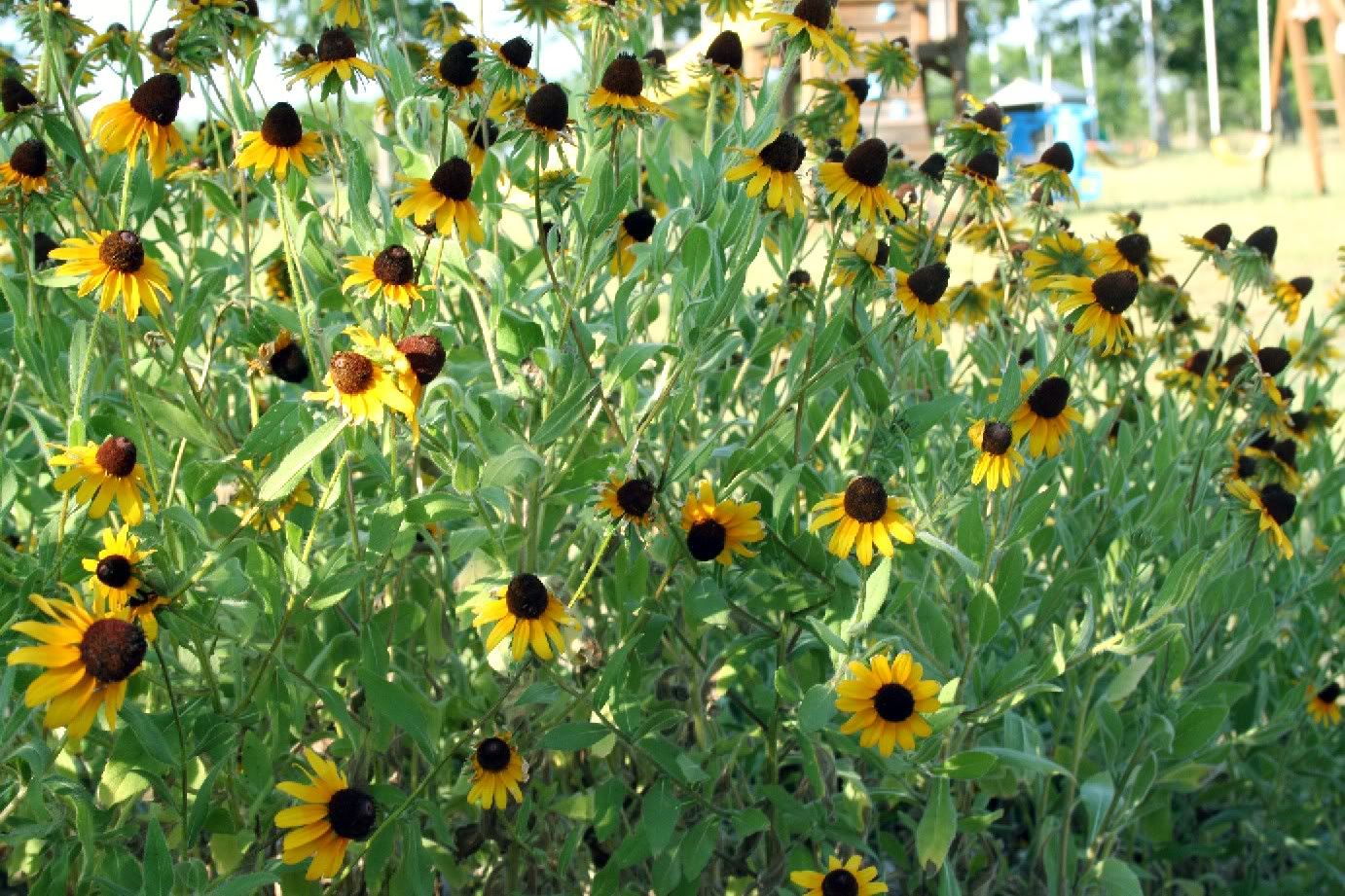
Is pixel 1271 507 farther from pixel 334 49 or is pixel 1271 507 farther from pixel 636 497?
pixel 334 49

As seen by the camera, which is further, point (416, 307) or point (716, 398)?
point (716, 398)

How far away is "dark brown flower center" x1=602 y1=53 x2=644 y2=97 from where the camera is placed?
5.16 ft

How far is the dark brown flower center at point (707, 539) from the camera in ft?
4.89

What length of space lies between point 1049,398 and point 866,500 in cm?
30

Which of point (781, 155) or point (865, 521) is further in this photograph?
point (781, 155)

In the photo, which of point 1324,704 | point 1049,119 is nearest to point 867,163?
point 1324,704

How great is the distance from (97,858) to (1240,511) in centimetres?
150

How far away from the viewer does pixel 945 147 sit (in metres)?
1.85

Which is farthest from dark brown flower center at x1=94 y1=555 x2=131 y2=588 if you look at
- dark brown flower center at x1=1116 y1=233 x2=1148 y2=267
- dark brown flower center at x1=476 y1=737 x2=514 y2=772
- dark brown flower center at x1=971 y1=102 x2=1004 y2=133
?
dark brown flower center at x1=1116 y1=233 x2=1148 y2=267

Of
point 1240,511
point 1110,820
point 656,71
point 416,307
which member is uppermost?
point 656,71

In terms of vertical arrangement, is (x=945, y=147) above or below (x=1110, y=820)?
above

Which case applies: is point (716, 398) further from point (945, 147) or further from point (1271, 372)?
point (1271, 372)

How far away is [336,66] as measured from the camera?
1.58 meters

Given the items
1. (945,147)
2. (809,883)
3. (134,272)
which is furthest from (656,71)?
(809,883)
